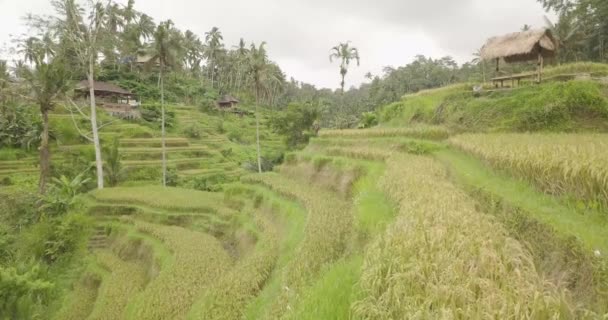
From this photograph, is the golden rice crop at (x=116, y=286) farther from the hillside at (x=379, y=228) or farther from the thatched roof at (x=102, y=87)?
the thatched roof at (x=102, y=87)

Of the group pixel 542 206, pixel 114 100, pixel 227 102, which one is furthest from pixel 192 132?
pixel 542 206

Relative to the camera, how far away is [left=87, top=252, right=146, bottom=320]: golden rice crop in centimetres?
1144

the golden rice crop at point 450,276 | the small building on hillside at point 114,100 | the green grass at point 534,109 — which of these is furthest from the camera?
the small building on hillside at point 114,100

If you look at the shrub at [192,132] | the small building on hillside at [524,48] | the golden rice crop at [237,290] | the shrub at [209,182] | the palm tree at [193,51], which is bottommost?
the golden rice crop at [237,290]

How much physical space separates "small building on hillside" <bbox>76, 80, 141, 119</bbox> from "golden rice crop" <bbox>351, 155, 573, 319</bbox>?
41645 millimetres

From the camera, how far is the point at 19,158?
29672 millimetres

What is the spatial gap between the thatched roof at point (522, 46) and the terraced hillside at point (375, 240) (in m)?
5.44

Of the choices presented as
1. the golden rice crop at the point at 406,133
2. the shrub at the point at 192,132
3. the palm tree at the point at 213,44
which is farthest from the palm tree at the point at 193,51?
the golden rice crop at the point at 406,133

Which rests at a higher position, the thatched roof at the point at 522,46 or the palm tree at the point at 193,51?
the palm tree at the point at 193,51

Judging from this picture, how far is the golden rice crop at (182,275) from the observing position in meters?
10.1

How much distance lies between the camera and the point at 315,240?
8.71 meters

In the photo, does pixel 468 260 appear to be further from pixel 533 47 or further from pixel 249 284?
pixel 533 47

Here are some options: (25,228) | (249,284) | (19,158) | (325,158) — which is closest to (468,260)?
(249,284)

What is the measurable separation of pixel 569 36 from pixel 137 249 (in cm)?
3455
